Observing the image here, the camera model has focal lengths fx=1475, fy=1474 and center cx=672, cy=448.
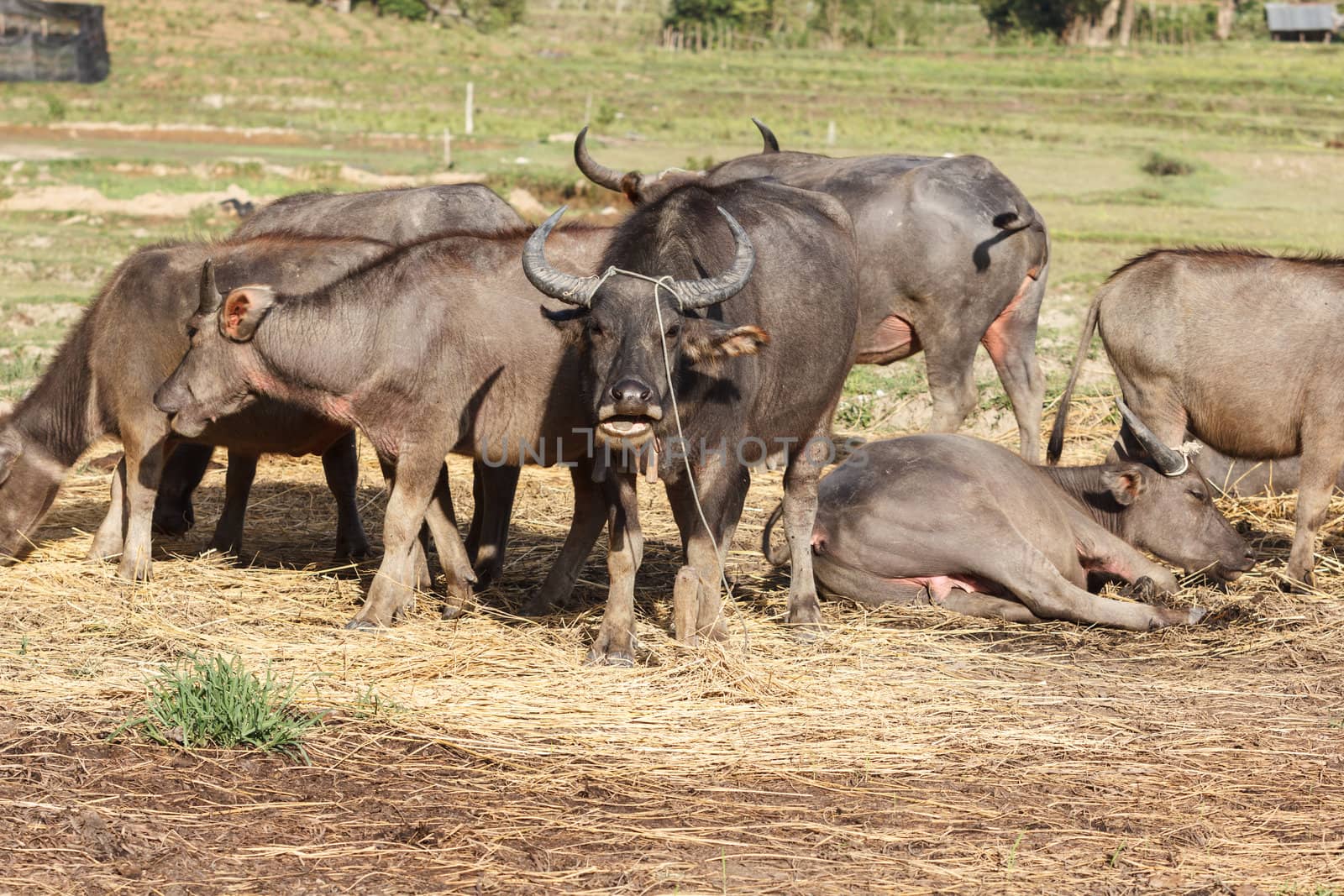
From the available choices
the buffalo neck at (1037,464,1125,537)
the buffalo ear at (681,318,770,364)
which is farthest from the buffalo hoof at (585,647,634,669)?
the buffalo neck at (1037,464,1125,537)

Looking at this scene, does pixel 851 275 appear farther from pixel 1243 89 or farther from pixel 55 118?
pixel 1243 89

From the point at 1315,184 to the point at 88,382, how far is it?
86.7ft

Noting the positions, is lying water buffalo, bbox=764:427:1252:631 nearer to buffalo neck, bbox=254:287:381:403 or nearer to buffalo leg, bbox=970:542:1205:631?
buffalo leg, bbox=970:542:1205:631

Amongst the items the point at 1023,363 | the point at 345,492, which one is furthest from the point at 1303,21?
the point at 345,492

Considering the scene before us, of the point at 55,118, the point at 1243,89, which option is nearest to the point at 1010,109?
the point at 1243,89

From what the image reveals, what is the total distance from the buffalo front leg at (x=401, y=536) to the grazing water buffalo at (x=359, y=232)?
893 mm

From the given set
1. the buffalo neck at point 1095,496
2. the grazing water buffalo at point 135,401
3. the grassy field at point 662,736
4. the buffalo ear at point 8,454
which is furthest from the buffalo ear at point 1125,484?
the buffalo ear at point 8,454

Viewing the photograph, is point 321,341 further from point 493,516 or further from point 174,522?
point 174,522

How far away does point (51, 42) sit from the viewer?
1651 inches

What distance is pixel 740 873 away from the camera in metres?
4.22

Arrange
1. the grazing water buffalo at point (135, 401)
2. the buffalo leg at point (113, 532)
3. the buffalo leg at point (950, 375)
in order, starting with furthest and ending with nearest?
the buffalo leg at point (950, 375) < the buffalo leg at point (113, 532) < the grazing water buffalo at point (135, 401)

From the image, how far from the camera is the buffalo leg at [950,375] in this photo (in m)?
9.57

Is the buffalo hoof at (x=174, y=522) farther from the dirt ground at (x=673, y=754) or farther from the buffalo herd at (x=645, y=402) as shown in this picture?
the dirt ground at (x=673, y=754)

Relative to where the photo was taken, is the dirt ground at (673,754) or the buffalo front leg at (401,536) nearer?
the dirt ground at (673,754)
